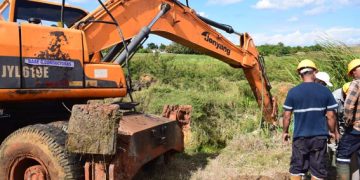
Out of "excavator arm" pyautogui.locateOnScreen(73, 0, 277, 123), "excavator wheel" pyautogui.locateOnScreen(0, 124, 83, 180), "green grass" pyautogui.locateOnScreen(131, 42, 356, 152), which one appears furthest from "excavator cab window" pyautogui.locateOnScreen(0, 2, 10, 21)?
"green grass" pyautogui.locateOnScreen(131, 42, 356, 152)

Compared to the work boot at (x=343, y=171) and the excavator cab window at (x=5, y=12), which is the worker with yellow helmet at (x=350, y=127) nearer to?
the work boot at (x=343, y=171)

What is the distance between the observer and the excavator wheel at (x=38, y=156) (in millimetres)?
4977

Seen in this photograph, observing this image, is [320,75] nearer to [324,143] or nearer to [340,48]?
[324,143]

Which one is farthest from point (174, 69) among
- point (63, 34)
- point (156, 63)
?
point (63, 34)

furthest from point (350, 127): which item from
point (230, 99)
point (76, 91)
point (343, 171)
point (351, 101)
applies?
point (230, 99)

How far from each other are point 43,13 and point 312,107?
3.82 metres

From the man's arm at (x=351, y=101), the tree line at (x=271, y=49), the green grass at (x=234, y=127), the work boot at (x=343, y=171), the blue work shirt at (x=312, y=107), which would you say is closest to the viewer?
the blue work shirt at (x=312, y=107)

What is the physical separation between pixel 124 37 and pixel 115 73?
0.79 meters

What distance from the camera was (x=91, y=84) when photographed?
585 cm

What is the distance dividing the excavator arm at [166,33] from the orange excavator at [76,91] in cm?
2

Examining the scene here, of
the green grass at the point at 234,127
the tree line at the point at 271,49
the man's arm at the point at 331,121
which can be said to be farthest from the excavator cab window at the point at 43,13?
the man's arm at the point at 331,121

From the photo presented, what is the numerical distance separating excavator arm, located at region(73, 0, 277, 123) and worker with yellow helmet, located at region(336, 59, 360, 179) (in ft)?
9.20

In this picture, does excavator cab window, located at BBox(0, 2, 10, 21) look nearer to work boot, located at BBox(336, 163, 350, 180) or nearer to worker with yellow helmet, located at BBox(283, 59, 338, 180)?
worker with yellow helmet, located at BBox(283, 59, 338, 180)

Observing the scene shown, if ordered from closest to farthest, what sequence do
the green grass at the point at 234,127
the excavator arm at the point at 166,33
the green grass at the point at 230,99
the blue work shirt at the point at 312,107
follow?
the blue work shirt at the point at 312,107
the excavator arm at the point at 166,33
the green grass at the point at 234,127
the green grass at the point at 230,99
